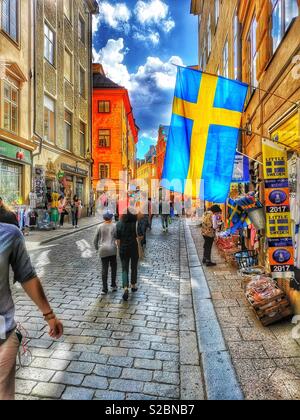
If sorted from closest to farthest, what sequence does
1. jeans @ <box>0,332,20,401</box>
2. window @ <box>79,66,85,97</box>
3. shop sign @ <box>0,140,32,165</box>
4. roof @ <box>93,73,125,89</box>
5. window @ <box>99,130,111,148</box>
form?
jeans @ <box>0,332,20,401</box>
shop sign @ <box>0,140,32,165</box>
window @ <box>79,66,85,97</box>
roof @ <box>93,73,125,89</box>
window @ <box>99,130,111,148</box>

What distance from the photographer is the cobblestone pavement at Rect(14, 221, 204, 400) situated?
124 inches

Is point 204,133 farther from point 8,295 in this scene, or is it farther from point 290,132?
point 8,295

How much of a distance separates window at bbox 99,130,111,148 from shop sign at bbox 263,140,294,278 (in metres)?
37.2

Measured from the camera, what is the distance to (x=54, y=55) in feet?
69.6

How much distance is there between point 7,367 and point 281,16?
21.9 feet

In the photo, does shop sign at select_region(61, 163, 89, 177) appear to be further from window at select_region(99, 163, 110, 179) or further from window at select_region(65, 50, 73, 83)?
window at select_region(99, 163, 110, 179)

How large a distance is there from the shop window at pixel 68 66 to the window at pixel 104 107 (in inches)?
607

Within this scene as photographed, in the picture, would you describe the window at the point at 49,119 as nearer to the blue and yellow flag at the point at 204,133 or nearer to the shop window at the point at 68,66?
the shop window at the point at 68,66

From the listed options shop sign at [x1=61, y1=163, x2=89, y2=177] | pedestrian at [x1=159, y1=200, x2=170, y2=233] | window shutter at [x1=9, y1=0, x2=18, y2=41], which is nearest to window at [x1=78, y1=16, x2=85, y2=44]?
shop sign at [x1=61, y1=163, x2=89, y2=177]

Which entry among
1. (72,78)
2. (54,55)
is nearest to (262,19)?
(54,55)

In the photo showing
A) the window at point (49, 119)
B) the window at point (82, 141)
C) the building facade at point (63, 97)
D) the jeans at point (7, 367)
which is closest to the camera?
the jeans at point (7, 367)

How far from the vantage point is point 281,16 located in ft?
18.4

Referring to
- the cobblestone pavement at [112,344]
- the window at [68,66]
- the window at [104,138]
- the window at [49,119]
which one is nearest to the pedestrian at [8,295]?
the cobblestone pavement at [112,344]

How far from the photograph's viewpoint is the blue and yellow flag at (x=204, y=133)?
13.8 ft
